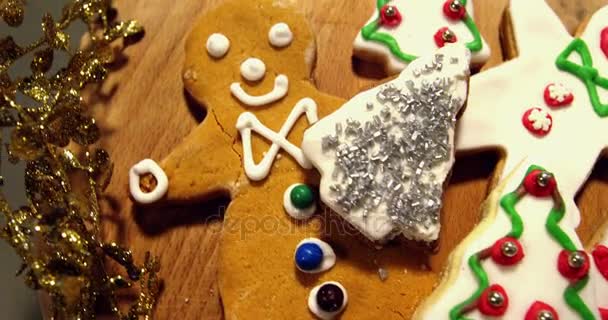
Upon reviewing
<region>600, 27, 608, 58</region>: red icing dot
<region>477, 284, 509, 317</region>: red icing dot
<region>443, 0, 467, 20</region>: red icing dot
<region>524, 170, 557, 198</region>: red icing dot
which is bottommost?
<region>477, 284, 509, 317</region>: red icing dot

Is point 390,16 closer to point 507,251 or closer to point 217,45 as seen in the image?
point 217,45

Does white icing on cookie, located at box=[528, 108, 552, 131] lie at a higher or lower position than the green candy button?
higher

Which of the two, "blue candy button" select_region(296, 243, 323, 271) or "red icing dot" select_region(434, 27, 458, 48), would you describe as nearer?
"blue candy button" select_region(296, 243, 323, 271)

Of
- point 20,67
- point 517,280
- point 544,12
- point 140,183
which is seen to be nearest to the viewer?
point 517,280

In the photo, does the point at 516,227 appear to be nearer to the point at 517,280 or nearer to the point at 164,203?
the point at 517,280

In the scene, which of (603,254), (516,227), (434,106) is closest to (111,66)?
(434,106)

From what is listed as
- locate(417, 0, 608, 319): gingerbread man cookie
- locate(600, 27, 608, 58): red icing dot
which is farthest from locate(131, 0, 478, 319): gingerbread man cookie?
locate(600, 27, 608, 58): red icing dot

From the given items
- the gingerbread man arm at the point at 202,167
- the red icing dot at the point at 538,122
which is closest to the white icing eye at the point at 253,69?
the gingerbread man arm at the point at 202,167

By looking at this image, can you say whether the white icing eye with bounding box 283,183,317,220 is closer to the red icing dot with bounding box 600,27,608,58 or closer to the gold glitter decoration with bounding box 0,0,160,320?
the gold glitter decoration with bounding box 0,0,160,320
